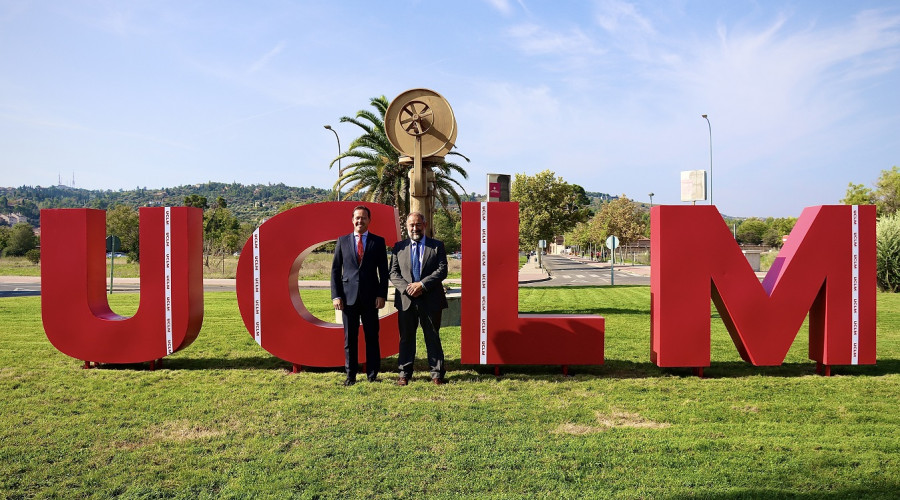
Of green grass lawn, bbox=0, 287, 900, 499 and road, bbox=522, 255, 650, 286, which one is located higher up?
green grass lawn, bbox=0, 287, 900, 499

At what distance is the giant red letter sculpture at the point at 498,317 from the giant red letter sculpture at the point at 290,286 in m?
1.10

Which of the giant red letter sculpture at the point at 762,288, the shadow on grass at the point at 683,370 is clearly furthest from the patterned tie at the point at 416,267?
the giant red letter sculpture at the point at 762,288

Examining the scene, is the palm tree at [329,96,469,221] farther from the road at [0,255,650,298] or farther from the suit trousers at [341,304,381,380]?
the suit trousers at [341,304,381,380]

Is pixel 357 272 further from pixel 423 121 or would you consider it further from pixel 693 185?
pixel 693 185

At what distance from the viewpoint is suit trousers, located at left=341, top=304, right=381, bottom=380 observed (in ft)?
23.0

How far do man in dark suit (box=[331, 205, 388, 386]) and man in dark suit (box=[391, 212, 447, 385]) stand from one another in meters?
0.24

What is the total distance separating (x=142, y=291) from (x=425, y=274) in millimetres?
4041

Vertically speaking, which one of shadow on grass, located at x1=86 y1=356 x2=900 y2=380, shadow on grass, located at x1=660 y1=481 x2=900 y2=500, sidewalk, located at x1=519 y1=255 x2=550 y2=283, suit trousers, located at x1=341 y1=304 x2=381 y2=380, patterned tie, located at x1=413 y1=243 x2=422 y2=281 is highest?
patterned tie, located at x1=413 y1=243 x2=422 y2=281

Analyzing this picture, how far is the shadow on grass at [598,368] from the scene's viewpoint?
750 cm

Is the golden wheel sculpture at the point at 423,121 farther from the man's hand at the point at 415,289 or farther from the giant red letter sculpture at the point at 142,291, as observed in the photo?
the man's hand at the point at 415,289

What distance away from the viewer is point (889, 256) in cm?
2150

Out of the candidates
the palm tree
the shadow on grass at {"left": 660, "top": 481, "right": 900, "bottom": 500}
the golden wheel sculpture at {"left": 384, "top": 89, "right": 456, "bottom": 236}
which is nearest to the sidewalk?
the palm tree

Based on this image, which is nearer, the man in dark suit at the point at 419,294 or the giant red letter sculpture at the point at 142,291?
the man in dark suit at the point at 419,294

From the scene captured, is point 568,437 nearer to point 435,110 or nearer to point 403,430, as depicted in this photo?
point 403,430
